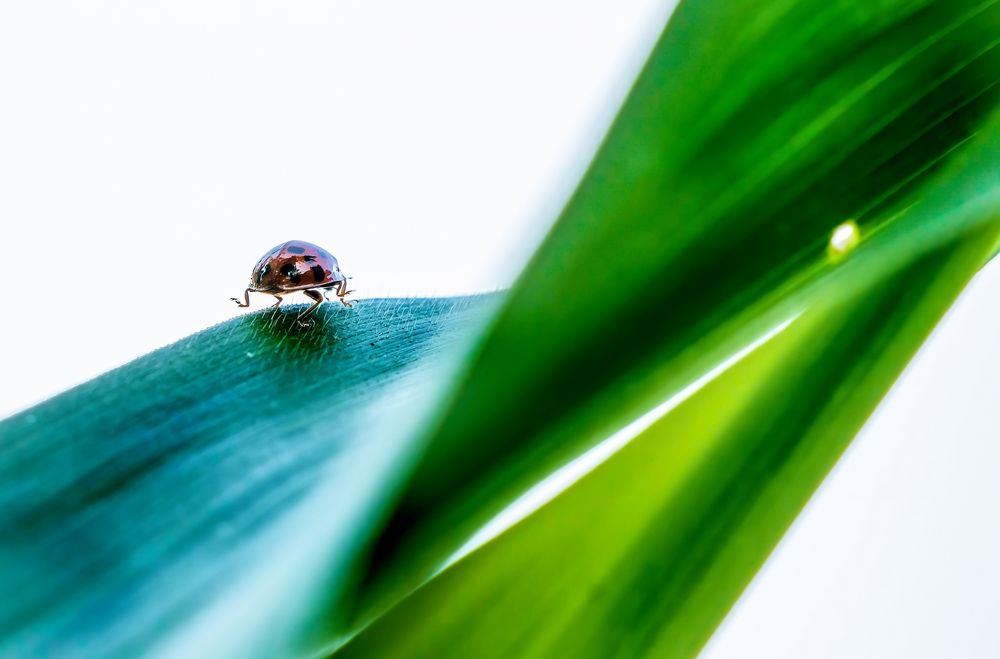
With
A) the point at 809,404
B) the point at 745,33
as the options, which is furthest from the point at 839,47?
the point at 809,404

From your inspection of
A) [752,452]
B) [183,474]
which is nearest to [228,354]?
[183,474]

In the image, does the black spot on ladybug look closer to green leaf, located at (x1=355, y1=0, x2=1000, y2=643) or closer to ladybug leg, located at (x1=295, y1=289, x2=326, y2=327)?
ladybug leg, located at (x1=295, y1=289, x2=326, y2=327)

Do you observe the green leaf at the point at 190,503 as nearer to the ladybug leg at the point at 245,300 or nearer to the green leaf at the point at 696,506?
the green leaf at the point at 696,506

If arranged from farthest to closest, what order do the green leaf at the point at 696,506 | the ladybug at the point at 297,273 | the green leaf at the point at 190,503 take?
the ladybug at the point at 297,273 < the green leaf at the point at 696,506 < the green leaf at the point at 190,503

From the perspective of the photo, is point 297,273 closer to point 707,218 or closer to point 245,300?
point 245,300

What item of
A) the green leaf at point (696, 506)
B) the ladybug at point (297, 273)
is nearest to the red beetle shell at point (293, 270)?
the ladybug at point (297, 273)

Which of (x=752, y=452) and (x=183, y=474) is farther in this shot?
(x=752, y=452)

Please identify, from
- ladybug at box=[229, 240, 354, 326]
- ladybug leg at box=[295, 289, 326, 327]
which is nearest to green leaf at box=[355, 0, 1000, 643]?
ladybug leg at box=[295, 289, 326, 327]

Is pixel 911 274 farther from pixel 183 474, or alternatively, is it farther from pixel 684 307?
pixel 183 474
